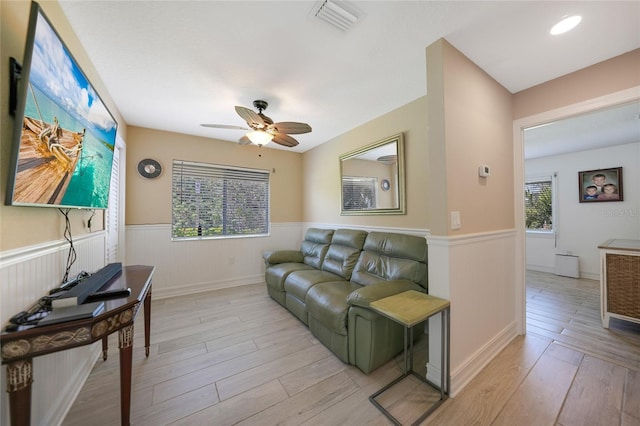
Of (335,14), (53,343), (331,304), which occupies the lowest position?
(331,304)

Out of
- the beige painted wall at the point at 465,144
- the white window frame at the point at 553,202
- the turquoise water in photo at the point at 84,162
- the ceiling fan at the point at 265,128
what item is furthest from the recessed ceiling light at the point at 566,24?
the white window frame at the point at 553,202

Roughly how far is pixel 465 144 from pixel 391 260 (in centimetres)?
132

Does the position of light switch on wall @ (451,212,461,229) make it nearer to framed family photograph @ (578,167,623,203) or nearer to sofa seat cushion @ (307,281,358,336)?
sofa seat cushion @ (307,281,358,336)

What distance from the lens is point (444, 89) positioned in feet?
5.39

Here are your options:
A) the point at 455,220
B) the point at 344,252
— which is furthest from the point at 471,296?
the point at 344,252

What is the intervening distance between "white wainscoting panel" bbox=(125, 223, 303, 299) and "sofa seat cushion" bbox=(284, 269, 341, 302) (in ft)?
5.08

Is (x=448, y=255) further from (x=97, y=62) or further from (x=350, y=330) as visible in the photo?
(x=97, y=62)

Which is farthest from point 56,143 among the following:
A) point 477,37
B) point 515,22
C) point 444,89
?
point 515,22

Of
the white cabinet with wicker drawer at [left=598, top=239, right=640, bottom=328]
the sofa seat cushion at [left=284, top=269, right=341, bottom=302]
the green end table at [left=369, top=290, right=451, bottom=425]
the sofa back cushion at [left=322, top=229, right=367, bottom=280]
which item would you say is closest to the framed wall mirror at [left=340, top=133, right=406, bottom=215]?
the sofa back cushion at [left=322, top=229, right=367, bottom=280]

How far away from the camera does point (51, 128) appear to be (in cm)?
115

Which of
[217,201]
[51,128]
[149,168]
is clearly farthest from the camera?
[217,201]

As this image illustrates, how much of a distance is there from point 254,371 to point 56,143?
1.97 metres

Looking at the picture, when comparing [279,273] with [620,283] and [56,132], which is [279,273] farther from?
[620,283]

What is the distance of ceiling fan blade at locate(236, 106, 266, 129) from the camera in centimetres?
207
